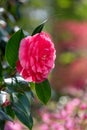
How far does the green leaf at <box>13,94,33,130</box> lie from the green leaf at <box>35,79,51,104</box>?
0.07m

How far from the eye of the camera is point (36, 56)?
1.71 m

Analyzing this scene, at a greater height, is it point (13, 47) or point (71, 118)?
point (13, 47)

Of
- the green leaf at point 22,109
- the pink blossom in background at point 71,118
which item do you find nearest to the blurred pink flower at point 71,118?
the pink blossom in background at point 71,118

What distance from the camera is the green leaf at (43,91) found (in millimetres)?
1874

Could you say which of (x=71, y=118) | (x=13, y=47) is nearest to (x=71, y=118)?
(x=71, y=118)

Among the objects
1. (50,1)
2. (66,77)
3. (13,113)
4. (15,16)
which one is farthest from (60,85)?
(13,113)

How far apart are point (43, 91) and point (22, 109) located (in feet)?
0.33

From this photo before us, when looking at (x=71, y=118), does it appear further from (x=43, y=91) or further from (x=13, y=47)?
(x=13, y=47)

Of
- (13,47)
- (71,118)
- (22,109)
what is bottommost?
(71,118)

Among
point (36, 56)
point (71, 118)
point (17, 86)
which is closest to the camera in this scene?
point (36, 56)

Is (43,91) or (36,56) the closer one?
(36,56)

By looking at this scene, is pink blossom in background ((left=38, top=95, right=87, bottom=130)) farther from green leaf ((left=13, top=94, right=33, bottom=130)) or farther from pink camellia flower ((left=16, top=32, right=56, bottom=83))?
pink camellia flower ((left=16, top=32, right=56, bottom=83))

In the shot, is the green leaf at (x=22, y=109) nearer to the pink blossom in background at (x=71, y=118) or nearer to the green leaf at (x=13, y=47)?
the green leaf at (x=13, y=47)

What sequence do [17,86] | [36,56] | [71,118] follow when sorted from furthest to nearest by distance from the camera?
[71,118], [17,86], [36,56]
